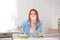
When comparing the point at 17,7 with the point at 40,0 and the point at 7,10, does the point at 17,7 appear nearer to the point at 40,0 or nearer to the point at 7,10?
the point at 7,10

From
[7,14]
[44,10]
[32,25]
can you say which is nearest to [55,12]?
[44,10]

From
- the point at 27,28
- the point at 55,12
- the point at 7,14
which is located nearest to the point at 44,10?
the point at 55,12

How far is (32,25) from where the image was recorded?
1825mm

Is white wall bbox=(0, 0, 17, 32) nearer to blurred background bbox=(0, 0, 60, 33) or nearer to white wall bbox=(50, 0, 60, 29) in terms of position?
blurred background bbox=(0, 0, 60, 33)

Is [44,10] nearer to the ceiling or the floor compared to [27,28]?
nearer to the ceiling

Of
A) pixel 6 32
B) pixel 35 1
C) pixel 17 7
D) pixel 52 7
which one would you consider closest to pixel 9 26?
pixel 6 32

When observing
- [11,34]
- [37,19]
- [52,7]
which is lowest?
[11,34]

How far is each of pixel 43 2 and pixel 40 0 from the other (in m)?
0.04

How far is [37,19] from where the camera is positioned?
1.83 meters

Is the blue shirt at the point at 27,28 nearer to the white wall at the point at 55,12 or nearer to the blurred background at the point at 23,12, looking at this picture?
the blurred background at the point at 23,12

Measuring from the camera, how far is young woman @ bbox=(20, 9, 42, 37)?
1812mm

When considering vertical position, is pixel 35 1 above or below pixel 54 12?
above

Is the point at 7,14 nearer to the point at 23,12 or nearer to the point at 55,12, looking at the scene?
the point at 23,12

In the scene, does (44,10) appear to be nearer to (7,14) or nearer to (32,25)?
(32,25)
